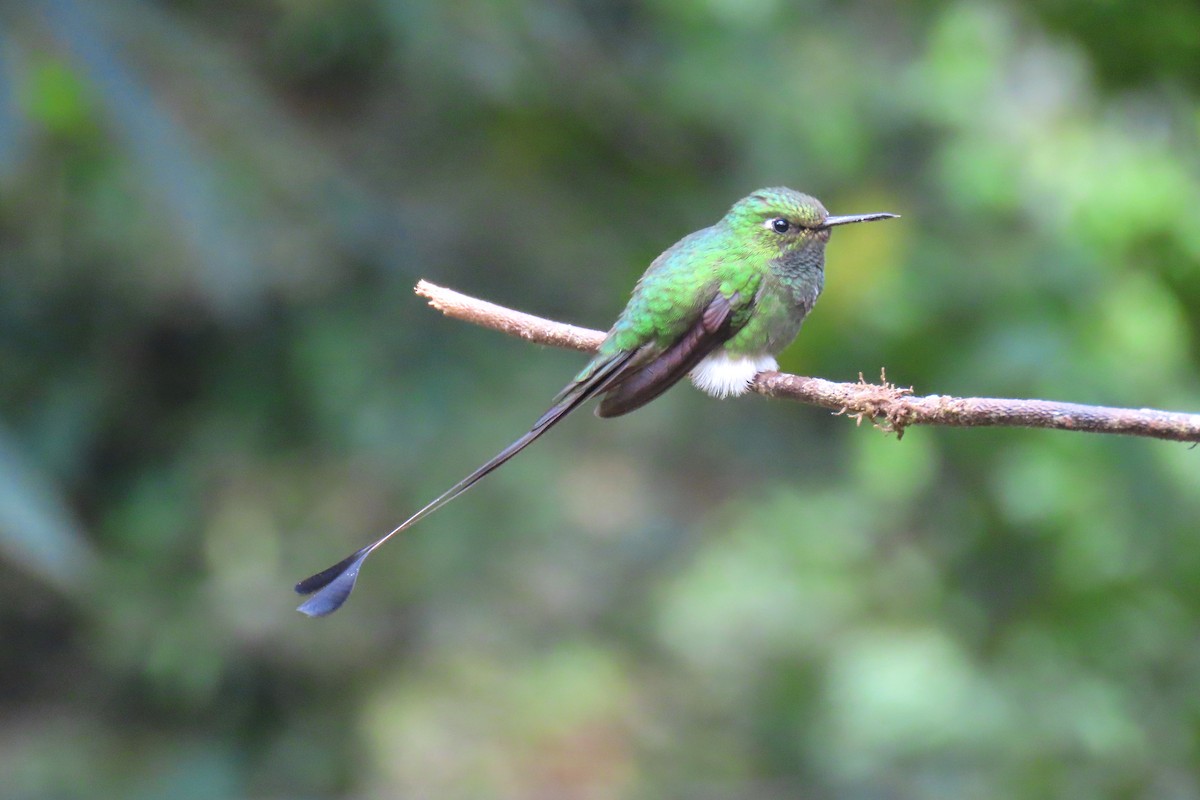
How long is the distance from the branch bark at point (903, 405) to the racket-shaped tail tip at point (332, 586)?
0.50m

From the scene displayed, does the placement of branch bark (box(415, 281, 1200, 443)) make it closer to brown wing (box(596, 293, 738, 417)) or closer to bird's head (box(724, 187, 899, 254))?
brown wing (box(596, 293, 738, 417))

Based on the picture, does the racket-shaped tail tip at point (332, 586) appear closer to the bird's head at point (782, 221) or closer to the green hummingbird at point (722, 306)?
the green hummingbird at point (722, 306)

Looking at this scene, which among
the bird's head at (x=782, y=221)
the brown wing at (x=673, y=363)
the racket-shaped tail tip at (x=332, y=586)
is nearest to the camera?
the racket-shaped tail tip at (x=332, y=586)

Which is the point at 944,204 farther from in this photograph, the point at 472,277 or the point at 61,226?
the point at 61,226

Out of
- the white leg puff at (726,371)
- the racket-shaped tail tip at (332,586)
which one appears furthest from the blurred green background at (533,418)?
the racket-shaped tail tip at (332,586)

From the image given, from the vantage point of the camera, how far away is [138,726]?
6.52 meters

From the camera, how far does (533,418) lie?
6039 millimetres

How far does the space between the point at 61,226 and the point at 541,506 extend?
2.61 m

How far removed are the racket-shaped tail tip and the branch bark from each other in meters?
0.50

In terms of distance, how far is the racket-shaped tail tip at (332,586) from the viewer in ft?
5.61

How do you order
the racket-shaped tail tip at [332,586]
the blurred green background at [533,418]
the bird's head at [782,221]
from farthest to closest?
the blurred green background at [533,418] → the bird's head at [782,221] → the racket-shaped tail tip at [332,586]

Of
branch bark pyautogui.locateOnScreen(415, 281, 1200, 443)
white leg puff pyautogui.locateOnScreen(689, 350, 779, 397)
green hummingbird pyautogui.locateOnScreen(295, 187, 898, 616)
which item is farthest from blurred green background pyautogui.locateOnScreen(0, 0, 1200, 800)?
branch bark pyautogui.locateOnScreen(415, 281, 1200, 443)

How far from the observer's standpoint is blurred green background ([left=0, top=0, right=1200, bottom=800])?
197 inches

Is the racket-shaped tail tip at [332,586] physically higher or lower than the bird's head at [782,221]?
lower
